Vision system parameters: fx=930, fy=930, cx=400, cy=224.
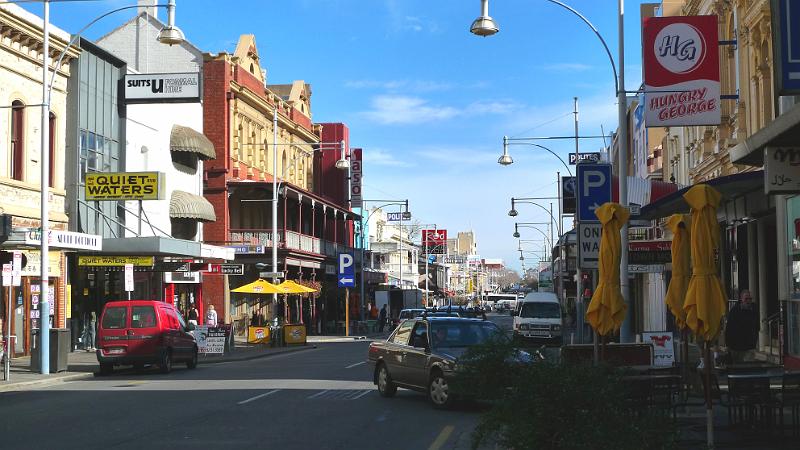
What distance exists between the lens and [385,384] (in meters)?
17.6

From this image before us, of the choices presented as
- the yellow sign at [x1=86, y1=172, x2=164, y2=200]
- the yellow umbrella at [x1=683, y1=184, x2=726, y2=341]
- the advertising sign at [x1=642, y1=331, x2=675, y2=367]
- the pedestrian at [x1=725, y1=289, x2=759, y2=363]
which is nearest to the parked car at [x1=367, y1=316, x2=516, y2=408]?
the advertising sign at [x1=642, y1=331, x2=675, y2=367]

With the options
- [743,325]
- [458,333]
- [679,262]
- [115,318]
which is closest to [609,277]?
[679,262]

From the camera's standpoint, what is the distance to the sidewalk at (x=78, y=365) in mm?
21562

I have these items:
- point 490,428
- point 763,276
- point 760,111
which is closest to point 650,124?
point 760,111

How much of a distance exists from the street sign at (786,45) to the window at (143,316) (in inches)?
751

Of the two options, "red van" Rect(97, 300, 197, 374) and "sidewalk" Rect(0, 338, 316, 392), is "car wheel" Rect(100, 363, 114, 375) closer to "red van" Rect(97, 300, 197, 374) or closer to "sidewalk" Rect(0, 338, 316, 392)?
"red van" Rect(97, 300, 197, 374)

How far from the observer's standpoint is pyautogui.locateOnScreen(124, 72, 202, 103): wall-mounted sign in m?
32.0

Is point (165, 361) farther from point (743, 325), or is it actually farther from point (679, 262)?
point (679, 262)

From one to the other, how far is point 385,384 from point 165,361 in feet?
30.7

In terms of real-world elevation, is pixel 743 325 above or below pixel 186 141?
below

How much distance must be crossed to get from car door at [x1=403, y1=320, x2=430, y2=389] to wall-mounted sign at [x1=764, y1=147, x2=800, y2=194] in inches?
300

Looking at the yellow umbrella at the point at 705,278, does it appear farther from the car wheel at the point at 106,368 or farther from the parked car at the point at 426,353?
the car wheel at the point at 106,368

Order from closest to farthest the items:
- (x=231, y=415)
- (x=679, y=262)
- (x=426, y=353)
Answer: (x=679, y=262) < (x=231, y=415) < (x=426, y=353)

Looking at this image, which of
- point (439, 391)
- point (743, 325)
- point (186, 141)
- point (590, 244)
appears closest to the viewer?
point (439, 391)
